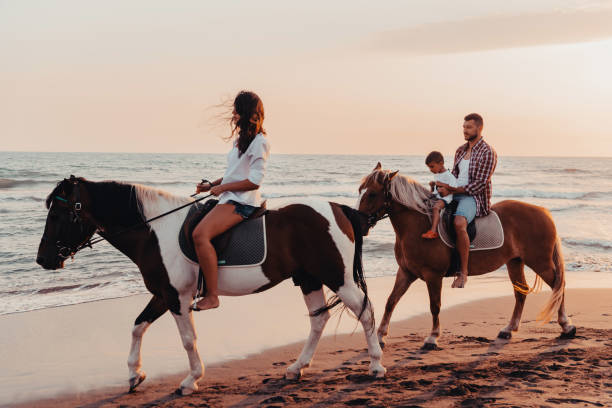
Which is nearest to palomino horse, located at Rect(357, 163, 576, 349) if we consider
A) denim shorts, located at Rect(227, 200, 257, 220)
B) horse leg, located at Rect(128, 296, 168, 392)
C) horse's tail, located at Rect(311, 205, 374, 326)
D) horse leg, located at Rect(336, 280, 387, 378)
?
horse's tail, located at Rect(311, 205, 374, 326)

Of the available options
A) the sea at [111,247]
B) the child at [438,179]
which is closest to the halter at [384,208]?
the child at [438,179]

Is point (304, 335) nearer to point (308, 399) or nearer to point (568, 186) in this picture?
point (308, 399)

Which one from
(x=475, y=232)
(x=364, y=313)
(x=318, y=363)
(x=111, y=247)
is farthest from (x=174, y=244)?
(x=111, y=247)

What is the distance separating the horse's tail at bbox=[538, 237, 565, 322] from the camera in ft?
19.0

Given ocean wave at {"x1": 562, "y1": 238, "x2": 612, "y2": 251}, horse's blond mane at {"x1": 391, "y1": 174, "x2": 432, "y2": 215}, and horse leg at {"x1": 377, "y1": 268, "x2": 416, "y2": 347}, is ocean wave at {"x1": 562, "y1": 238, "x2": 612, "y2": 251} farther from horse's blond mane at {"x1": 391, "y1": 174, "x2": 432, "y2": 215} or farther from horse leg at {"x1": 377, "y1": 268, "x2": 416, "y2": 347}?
horse's blond mane at {"x1": 391, "y1": 174, "x2": 432, "y2": 215}

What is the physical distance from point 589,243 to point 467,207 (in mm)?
10292

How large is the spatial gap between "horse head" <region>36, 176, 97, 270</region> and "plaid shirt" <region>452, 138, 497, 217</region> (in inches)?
143

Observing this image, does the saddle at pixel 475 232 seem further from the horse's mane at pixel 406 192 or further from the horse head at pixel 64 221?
the horse head at pixel 64 221

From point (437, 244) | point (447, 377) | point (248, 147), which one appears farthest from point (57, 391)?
point (437, 244)

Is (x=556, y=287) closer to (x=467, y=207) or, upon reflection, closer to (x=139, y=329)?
(x=467, y=207)

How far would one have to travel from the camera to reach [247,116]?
4098 mm

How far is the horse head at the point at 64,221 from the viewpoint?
163 inches

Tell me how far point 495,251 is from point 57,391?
4341mm

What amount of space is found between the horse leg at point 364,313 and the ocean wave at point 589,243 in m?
11.3
